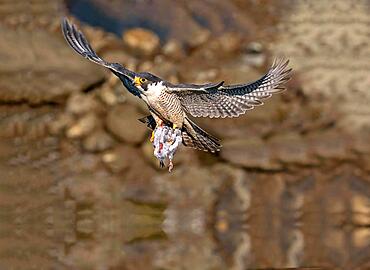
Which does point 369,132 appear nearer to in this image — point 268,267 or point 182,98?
point 268,267

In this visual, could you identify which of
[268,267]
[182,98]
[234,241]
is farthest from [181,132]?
[234,241]

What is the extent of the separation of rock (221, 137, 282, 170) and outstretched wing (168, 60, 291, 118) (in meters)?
6.55

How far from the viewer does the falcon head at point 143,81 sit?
8609mm

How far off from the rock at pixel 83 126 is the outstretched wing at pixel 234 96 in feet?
22.5

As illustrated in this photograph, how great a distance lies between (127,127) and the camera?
15828 mm

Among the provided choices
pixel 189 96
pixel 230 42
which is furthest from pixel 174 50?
pixel 189 96

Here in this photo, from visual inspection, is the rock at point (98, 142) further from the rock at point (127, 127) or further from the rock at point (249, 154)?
the rock at point (249, 154)

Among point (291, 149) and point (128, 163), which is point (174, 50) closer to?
→ point (128, 163)

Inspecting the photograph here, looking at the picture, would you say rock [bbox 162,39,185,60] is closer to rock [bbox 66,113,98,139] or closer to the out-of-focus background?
the out-of-focus background

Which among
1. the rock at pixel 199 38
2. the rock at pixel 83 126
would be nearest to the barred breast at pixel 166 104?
the rock at pixel 83 126

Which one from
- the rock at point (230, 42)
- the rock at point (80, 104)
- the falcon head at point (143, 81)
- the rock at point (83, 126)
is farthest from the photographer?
the rock at point (230, 42)

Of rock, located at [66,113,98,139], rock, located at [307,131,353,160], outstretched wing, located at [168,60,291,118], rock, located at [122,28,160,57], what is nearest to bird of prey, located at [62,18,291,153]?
outstretched wing, located at [168,60,291,118]

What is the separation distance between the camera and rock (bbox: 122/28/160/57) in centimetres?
1677

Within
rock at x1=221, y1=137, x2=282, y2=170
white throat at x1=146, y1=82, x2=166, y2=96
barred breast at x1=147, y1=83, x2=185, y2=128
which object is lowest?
barred breast at x1=147, y1=83, x2=185, y2=128
